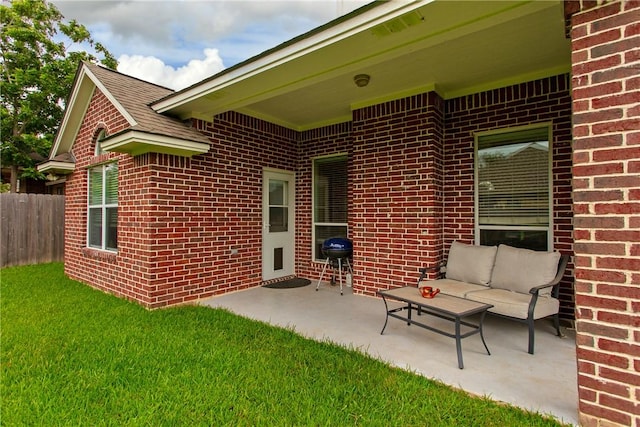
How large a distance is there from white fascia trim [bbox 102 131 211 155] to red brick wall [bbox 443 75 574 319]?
373cm

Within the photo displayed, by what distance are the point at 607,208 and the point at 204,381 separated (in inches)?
117

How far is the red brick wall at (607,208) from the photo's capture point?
5.68 ft

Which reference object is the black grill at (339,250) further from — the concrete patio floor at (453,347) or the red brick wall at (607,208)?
the red brick wall at (607,208)

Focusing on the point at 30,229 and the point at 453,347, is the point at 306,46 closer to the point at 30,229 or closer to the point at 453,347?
the point at 453,347

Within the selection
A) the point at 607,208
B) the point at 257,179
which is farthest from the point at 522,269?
the point at 257,179

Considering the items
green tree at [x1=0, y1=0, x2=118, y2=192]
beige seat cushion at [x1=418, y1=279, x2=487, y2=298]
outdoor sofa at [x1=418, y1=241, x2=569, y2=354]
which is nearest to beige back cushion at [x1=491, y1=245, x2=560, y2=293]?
outdoor sofa at [x1=418, y1=241, x2=569, y2=354]

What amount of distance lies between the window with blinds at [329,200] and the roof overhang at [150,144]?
2.49 meters

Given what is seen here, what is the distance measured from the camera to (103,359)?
9.50 ft

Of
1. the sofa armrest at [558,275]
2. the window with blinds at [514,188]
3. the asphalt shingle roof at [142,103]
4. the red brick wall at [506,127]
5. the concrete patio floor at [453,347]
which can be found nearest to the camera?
the concrete patio floor at [453,347]

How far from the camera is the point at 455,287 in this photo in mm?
3803

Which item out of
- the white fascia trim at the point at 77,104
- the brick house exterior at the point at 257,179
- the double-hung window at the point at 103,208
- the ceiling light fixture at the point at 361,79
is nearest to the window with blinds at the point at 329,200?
the brick house exterior at the point at 257,179

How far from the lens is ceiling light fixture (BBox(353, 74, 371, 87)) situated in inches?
166

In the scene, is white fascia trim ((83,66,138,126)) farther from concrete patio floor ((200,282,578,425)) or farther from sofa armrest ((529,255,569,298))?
sofa armrest ((529,255,569,298))

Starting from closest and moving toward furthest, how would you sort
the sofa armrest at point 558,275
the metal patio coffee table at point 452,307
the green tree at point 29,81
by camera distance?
the metal patio coffee table at point 452,307 → the sofa armrest at point 558,275 → the green tree at point 29,81
